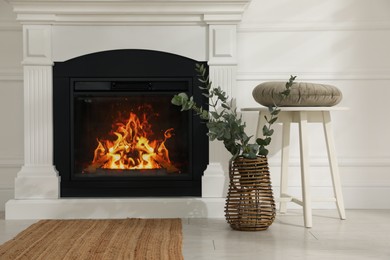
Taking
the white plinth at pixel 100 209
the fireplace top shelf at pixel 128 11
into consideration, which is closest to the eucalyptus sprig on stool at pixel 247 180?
the white plinth at pixel 100 209

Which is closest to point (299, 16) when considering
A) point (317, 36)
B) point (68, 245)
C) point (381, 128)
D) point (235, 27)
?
point (317, 36)

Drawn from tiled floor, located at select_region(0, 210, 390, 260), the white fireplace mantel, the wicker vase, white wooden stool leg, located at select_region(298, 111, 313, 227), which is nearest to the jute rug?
tiled floor, located at select_region(0, 210, 390, 260)

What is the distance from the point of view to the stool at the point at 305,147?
3.49 metres

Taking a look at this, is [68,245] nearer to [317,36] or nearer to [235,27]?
[235,27]

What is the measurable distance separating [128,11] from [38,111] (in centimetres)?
75

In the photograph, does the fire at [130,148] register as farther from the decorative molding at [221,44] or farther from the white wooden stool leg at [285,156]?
the white wooden stool leg at [285,156]

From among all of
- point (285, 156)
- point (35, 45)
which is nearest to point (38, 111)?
point (35, 45)

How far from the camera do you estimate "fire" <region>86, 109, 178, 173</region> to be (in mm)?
3951

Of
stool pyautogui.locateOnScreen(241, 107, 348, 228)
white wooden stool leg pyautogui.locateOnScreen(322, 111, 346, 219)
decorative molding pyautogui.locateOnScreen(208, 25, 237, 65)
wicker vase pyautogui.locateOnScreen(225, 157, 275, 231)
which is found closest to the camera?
wicker vase pyautogui.locateOnScreen(225, 157, 275, 231)

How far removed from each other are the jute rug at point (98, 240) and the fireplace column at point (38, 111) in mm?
319

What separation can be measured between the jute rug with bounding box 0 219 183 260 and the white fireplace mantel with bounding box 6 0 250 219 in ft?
0.60

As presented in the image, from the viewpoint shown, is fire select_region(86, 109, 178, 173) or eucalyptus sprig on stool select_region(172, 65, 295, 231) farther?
fire select_region(86, 109, 178, 173)

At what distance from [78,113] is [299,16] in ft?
4.73

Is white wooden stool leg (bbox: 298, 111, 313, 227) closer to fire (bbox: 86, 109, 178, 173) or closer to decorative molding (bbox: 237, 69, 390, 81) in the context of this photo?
decorative molding (bbox: 237, 69, 390, 81)
